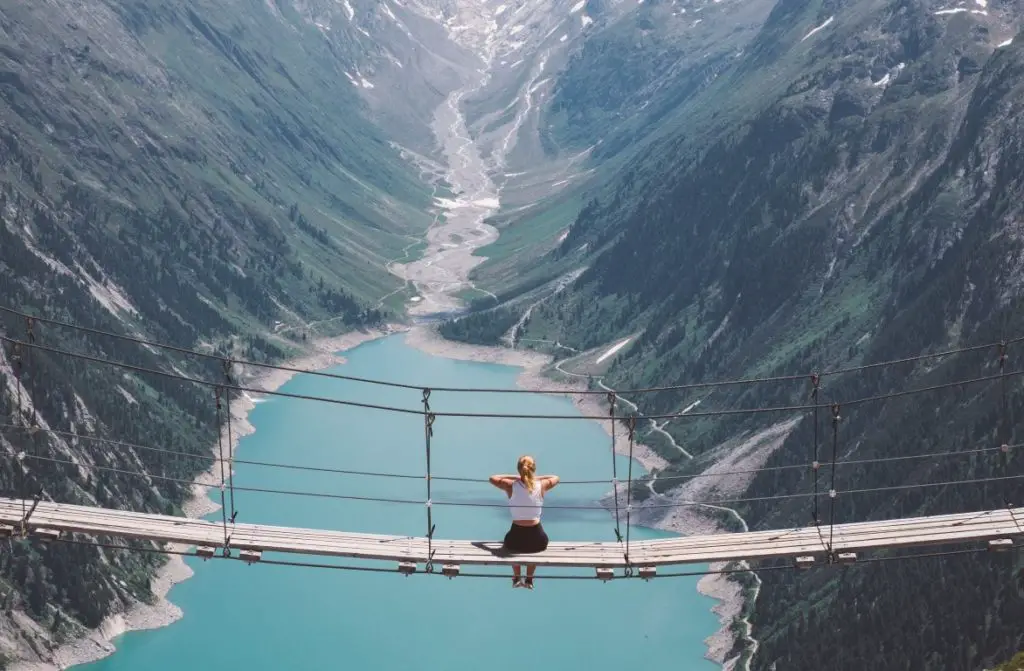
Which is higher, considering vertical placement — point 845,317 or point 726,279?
point 726,279

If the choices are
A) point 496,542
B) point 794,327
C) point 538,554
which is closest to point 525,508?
point 538,554

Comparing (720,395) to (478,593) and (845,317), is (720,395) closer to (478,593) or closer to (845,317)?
(845,317)

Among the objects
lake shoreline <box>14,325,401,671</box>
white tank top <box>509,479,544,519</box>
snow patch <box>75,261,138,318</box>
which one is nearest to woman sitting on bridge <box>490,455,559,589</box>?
white tank top <box>509,479,544,519</box>

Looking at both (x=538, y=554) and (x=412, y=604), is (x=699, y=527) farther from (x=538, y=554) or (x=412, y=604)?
(x=538, y=554)

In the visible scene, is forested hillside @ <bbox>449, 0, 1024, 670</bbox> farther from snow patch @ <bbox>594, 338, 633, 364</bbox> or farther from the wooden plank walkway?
the wooden plank walkway

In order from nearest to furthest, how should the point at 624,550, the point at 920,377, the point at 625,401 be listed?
the point at 624,550 → the point at 920,377 → the point at 625,401

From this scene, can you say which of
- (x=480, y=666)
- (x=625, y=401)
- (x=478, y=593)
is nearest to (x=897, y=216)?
(x=625, y=401)
